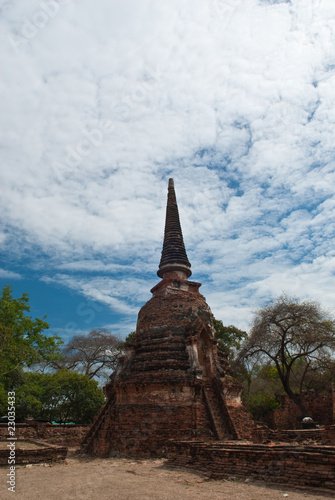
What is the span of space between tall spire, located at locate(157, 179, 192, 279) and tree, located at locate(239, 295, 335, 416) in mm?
7031

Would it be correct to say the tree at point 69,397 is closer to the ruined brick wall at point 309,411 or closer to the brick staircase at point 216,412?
the ruined brick wall at point 309,411

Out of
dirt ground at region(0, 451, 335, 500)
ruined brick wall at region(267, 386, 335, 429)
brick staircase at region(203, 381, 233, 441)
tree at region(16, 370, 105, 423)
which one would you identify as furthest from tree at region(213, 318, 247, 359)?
dirt ground at region(0, 451, 335, 500)

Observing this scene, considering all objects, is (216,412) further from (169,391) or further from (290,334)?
(290,334)

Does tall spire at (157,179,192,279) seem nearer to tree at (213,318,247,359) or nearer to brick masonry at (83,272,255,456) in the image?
→ brick masonry at (83,272,255,456)

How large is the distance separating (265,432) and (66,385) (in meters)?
17.2

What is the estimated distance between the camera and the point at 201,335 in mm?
16891

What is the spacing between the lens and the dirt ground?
274 inches

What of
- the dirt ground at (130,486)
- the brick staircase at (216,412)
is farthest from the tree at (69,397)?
the dirt ground at (130,486)

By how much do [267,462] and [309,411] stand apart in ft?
65.9

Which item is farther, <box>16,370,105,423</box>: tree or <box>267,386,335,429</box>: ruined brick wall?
<box>16,370,105,423</box>: tree

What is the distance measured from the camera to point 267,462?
8117mm

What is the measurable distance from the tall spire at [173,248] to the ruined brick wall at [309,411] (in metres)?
13.8

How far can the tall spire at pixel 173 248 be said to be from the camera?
825 inches

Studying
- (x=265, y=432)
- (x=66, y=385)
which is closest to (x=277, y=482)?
(x=265, y=432)
